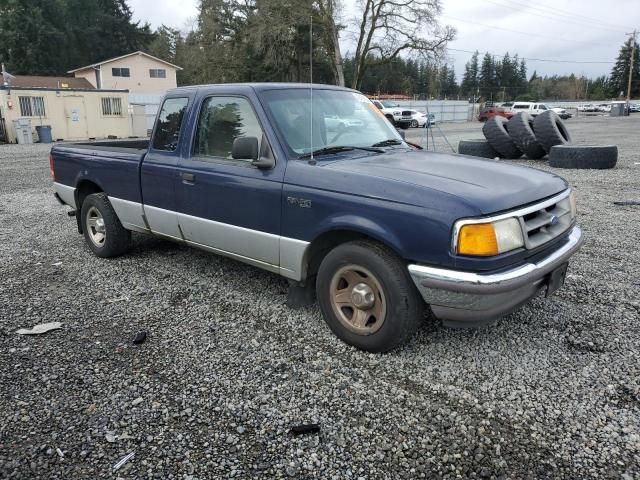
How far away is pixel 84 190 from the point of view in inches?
239

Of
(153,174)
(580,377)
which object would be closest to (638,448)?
(580,377)

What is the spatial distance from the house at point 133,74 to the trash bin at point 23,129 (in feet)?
85.3

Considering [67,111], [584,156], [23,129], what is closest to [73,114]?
[67,111]

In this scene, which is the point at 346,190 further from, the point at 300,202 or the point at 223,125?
the point at 223,125

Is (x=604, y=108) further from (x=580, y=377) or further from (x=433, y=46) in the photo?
(x=580, y=377)

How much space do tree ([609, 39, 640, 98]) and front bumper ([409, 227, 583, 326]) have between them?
4258 inches

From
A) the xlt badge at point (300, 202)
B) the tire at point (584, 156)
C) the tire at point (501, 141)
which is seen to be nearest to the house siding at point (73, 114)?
the tire at point (501, 141)

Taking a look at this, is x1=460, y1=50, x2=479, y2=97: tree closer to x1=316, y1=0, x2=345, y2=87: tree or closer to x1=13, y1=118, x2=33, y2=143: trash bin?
x1=316, y1=0, x2=345, y2=87: tree

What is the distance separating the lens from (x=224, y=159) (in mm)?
4262

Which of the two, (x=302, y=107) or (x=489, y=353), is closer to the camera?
(x=489, y=353)

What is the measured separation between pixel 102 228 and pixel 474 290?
4.47 meters

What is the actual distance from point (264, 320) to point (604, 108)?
248ft

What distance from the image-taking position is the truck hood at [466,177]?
10.1 feet

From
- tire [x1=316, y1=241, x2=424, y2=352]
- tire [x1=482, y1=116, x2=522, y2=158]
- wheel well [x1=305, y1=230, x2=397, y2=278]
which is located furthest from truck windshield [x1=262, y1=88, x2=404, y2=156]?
tire [x1=482, y1=116, x2=522, y2=158]
